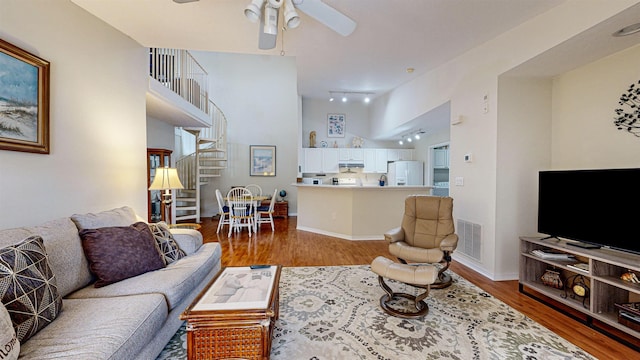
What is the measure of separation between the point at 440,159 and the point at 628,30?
436 centimetres

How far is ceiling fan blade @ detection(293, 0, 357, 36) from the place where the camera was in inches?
76.8

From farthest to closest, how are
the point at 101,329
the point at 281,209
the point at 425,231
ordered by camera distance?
the point at 281,209
the point at 425,231
the point at 101,329

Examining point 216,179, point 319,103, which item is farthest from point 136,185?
point 319,103

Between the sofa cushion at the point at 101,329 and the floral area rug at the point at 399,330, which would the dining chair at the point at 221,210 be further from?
the sofa cushion at the point at 101,329

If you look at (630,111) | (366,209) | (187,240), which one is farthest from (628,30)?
(187,240)

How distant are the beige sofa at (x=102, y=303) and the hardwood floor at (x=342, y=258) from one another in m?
1.63

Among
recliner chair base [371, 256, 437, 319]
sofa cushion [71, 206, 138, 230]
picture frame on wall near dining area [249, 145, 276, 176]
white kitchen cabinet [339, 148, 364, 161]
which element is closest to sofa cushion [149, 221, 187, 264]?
sofa cushion [71, 206, 138, 230]

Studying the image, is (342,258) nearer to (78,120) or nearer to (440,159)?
(78,120)

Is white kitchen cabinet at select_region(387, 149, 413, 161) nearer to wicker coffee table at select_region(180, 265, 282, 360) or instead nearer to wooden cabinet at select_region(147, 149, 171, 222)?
wooden cabinet at select_region(147, 149, 171, 222)

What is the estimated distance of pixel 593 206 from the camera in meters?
2.25

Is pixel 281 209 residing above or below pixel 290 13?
below

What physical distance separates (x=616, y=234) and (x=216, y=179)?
7.77 m

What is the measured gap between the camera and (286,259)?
147 inches

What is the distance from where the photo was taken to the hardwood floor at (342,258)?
6.36 feet
